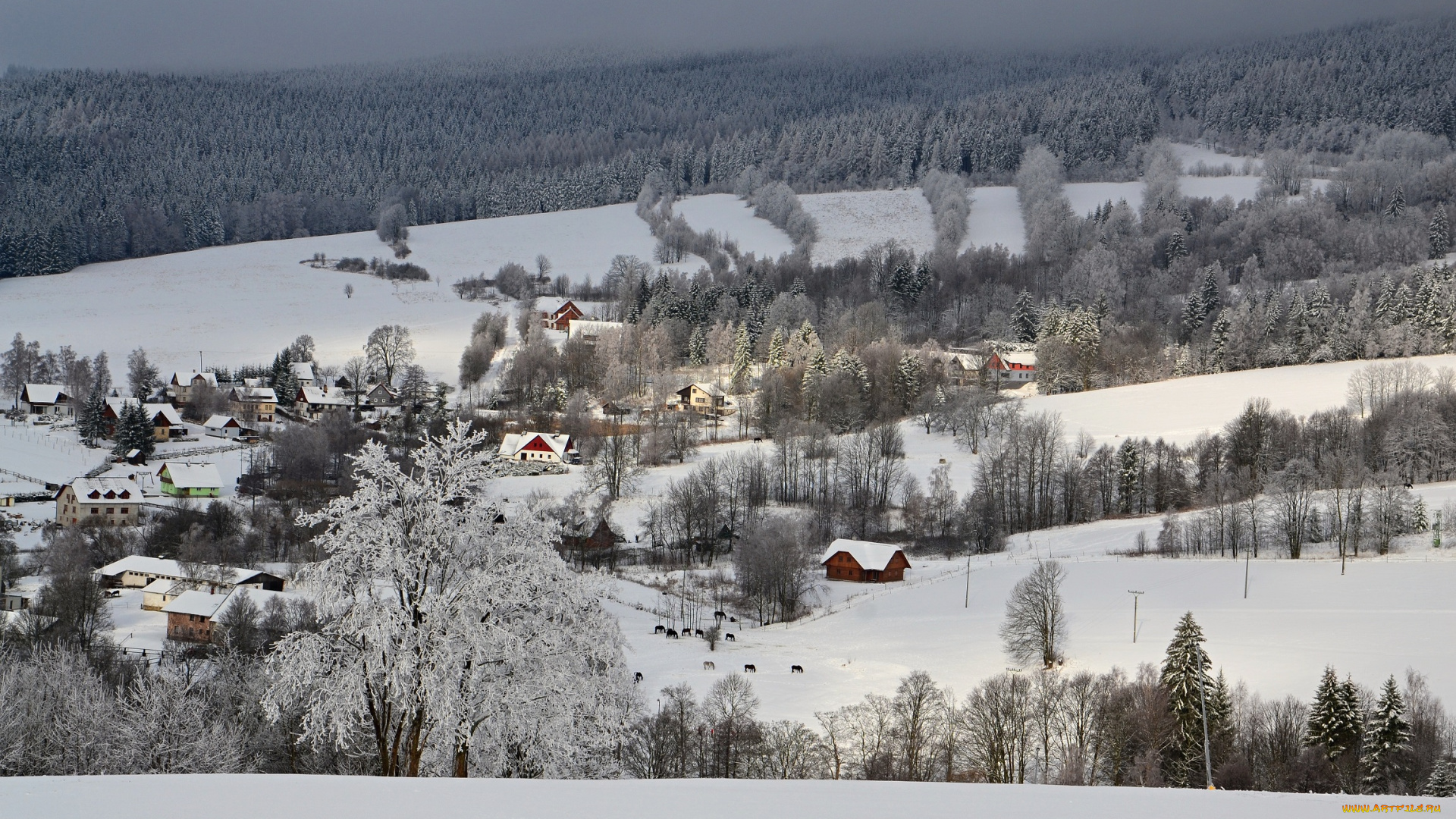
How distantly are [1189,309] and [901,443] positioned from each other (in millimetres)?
44311

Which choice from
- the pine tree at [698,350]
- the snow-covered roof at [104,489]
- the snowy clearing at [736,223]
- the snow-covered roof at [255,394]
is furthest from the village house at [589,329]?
the snow-covered roof at [104,489]

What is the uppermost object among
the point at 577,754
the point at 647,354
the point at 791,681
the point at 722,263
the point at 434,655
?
the point at 722,263

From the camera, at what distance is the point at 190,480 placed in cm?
6519

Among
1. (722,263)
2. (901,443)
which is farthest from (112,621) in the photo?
(722,263)

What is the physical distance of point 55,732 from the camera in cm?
2283

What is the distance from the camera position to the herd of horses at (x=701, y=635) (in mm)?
37375

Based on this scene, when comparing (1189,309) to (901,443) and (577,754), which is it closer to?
(901,443)

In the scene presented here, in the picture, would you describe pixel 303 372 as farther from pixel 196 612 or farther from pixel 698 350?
pixel 196 612

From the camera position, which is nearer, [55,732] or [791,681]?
[55,732]

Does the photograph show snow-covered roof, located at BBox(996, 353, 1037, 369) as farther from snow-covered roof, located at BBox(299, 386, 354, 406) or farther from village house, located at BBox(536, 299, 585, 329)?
snow-covered roof, located at BBox(299, 386, 354, 406)

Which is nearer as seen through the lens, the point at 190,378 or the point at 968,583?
the point at 968,583

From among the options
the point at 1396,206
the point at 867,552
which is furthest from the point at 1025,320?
the point at 1396,206

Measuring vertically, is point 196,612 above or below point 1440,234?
below

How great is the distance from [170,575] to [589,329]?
203ft
